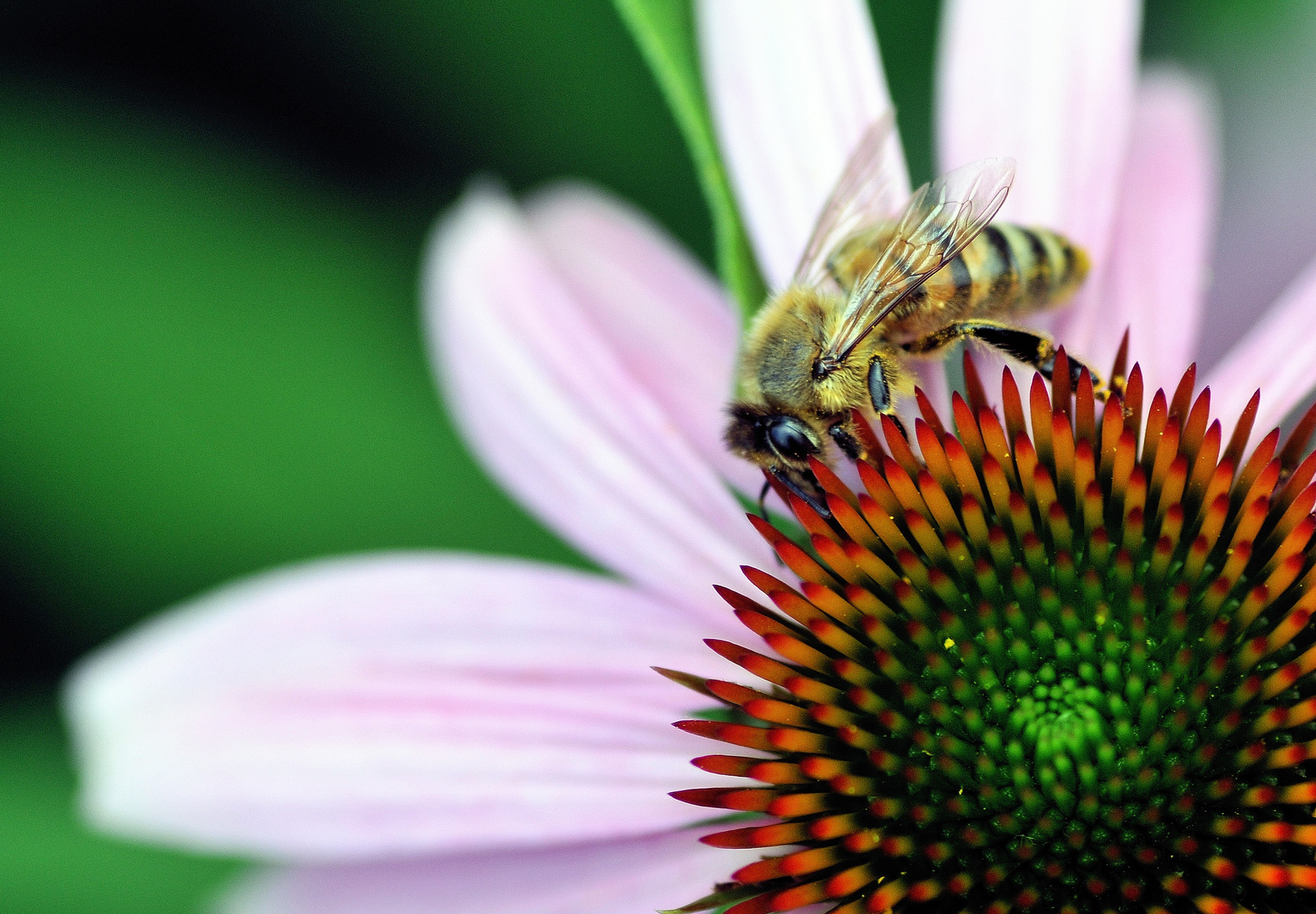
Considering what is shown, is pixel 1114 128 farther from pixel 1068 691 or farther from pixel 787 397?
pixel 1068 691

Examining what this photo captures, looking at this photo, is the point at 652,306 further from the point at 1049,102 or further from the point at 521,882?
the point at 521,882

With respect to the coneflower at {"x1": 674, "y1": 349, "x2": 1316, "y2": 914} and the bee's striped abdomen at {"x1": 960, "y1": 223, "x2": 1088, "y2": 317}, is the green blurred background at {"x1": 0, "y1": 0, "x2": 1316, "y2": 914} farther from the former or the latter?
the coneflower at {"x1": 674, "y1": 349, "x2": 1316, "y2": 914}

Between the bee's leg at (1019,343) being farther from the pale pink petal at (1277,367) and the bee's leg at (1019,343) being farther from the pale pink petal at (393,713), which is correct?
the pale pink petal at (393,713)

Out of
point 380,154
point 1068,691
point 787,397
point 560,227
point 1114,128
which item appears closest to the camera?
point 1068,691

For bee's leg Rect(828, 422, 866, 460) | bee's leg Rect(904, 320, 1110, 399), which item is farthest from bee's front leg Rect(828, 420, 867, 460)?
bee's leg Rect(904, 320, 1110, 399)

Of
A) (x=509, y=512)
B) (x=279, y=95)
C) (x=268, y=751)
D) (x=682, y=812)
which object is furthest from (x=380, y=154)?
(x=682, y=812)

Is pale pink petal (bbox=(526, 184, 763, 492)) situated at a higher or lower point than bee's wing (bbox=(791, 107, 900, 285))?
higher
